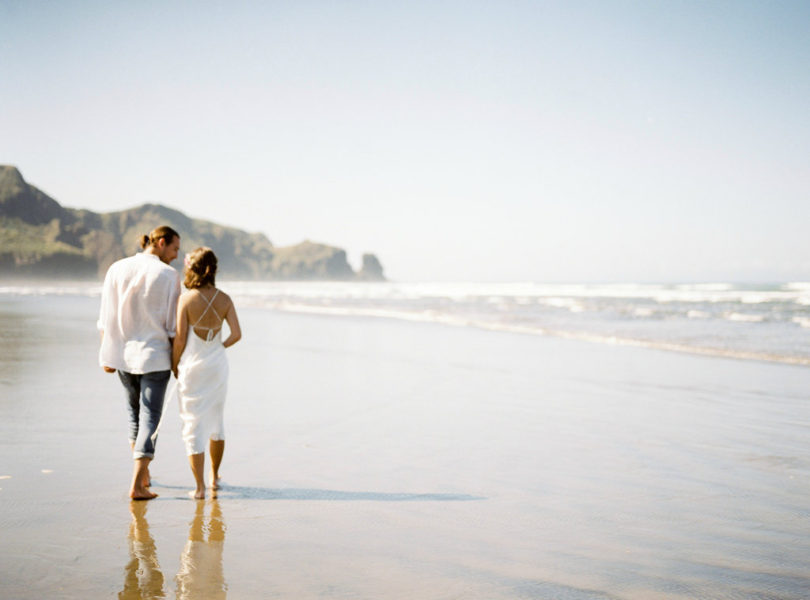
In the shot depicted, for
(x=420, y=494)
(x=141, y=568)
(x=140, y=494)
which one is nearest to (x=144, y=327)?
(x=140, y=494)

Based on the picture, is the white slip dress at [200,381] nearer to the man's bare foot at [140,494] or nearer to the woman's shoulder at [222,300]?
the woman's shoulder at [222,300]

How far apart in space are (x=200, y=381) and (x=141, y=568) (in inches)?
54.5

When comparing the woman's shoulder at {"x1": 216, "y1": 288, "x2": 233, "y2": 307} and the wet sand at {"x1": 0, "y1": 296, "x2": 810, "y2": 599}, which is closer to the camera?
the wet sand at {"x1": 0, "y1": 296, "x2": 810, "y2": 599}

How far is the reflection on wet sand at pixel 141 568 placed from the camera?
3.00 metres

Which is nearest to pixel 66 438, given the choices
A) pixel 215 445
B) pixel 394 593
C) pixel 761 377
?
pixel 215 445

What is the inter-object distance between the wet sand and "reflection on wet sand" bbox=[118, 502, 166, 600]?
14 millimetres

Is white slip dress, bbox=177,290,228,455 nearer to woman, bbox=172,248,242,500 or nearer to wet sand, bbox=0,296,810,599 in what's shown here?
woman, bbox=172,248,242,500

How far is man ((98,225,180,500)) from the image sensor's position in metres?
4.36

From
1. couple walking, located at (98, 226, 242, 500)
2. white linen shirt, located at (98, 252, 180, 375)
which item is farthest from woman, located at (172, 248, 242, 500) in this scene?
white linen shirt, located at (98, 252, 180, 375)

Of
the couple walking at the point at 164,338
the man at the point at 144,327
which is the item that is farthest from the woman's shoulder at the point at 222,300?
the man at the point at 144,327

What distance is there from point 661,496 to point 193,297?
3.62 meters

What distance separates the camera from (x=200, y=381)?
14.4ft

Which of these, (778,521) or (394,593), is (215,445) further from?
(778,521)

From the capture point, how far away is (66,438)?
578cm
